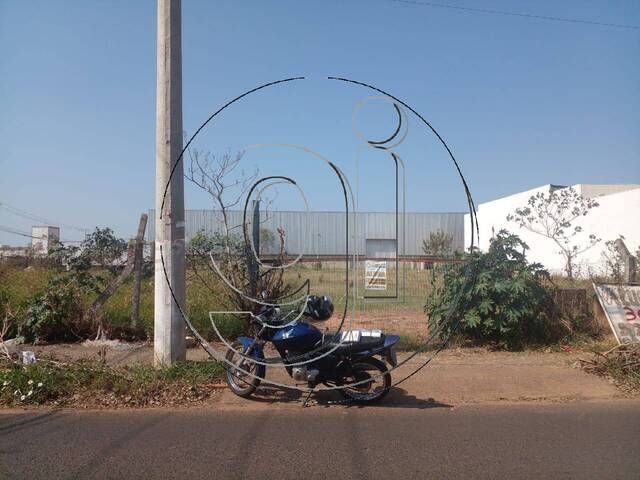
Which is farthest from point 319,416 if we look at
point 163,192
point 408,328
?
point 408,328

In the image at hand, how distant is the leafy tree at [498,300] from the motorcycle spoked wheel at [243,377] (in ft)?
10.7

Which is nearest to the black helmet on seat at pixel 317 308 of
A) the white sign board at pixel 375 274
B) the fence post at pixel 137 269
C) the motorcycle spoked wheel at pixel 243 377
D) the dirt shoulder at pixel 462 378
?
the motorcycle spoked wheel at pixel 243 377

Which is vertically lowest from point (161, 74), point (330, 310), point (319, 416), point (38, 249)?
point (319, 416)

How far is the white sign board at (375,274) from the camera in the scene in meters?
7.39

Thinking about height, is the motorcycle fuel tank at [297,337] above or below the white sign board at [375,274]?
below

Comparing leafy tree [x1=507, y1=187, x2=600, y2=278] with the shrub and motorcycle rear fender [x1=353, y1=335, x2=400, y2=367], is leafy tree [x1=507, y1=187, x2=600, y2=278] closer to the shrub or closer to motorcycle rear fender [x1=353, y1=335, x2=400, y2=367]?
motorcycle rear fender [x1=353, y1=335, x2=400, y2=367]

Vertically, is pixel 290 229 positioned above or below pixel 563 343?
above

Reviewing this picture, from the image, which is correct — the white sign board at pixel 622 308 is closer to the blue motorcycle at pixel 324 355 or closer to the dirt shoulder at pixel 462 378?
the dirt shoulder at pixel 462 378

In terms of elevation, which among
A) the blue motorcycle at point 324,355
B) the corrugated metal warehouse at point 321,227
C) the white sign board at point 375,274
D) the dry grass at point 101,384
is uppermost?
the corrugated metal warehouse at point 321,227

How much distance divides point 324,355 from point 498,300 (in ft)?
12.7

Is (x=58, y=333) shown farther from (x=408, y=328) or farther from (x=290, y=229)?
(x=408, y=328)

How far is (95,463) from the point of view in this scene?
387 cm

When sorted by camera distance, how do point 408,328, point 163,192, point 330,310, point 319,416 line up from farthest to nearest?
point 408,328 < point 163,192 < point 330,310 < point 319,416

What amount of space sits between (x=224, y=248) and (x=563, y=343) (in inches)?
223
